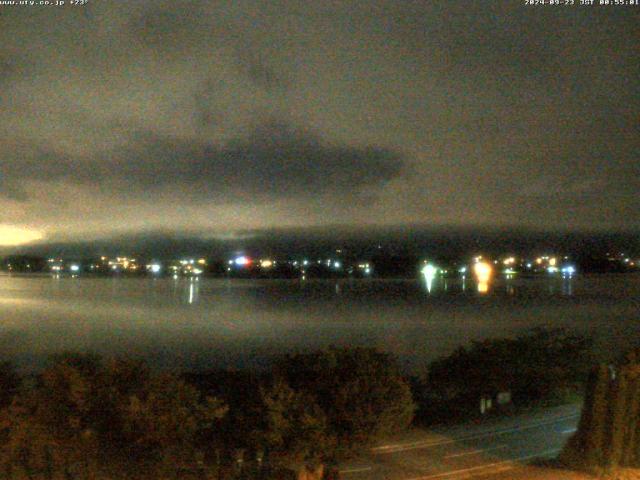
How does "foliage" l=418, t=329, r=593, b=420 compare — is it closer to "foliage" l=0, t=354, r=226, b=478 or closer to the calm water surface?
"foliage" l=0, t=354, r=226, b=478

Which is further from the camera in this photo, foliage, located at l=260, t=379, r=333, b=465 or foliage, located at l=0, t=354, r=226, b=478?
foliage, located at l=260, t=379, r=333, b=465

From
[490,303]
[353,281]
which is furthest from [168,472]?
[353,281]

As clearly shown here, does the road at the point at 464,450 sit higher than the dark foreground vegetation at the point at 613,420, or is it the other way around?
the dark foreground vegetation at the point at 613,420

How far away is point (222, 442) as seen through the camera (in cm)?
1266

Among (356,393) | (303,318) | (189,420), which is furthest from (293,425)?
(303,318)

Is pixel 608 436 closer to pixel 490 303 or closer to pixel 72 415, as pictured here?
pixel 72 415

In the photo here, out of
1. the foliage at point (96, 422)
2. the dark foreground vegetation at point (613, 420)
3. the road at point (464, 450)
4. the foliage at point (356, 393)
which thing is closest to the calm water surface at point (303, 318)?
the road at point (464, 450)

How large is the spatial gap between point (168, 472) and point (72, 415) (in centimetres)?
127

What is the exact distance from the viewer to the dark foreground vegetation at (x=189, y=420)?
8922mm

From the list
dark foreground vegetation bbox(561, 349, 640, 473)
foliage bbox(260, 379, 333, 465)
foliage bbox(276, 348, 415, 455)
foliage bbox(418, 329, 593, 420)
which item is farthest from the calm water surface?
foliage bbox(260, 379, 333, 465)

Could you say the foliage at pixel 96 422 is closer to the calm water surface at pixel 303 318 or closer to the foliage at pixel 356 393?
the foliage at pixel 356 393

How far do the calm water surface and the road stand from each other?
31553mm

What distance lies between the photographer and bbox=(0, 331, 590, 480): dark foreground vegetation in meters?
8.92

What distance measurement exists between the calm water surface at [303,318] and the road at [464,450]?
31553 mm
